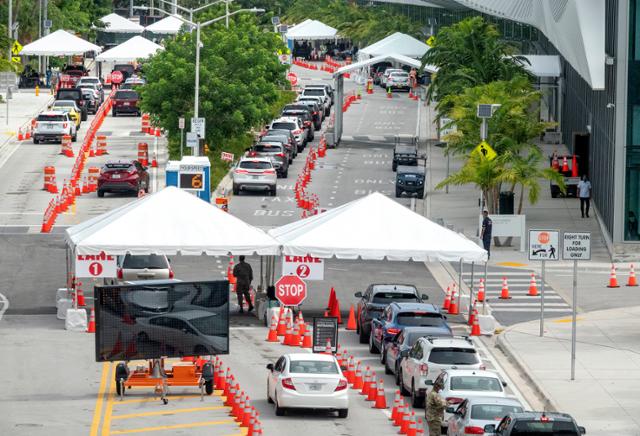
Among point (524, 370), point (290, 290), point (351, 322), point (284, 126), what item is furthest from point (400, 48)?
point (524, 370)

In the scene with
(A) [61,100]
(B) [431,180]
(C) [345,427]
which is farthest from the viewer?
(A) [61,100]

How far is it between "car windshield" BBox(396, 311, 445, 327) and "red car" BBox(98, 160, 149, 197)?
32.5 m

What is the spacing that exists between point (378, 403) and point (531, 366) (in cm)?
564

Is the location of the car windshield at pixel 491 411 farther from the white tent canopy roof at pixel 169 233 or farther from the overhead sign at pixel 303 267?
the white tent canopy roof at pixel 169 233

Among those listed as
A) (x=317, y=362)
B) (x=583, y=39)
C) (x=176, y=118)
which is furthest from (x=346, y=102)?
(x=317, y=362)

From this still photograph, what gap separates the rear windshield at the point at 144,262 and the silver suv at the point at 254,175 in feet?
74.0

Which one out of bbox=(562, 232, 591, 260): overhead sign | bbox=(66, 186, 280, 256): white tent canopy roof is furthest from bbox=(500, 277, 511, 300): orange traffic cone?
bbox=(562, 232, 591, 260): overhead sign

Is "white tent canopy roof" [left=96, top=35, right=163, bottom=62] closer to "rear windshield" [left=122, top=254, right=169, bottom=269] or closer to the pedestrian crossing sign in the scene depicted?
the pedestrian crossing sign

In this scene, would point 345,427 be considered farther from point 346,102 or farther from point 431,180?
point 346,102

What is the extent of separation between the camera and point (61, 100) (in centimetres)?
9825

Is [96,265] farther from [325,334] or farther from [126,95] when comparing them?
[126,95]

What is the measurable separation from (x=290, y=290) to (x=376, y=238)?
3315mm

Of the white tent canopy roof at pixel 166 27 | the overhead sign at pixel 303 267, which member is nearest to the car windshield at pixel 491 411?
the overhead sign at pixel 303 267

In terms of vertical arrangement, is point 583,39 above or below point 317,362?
above
